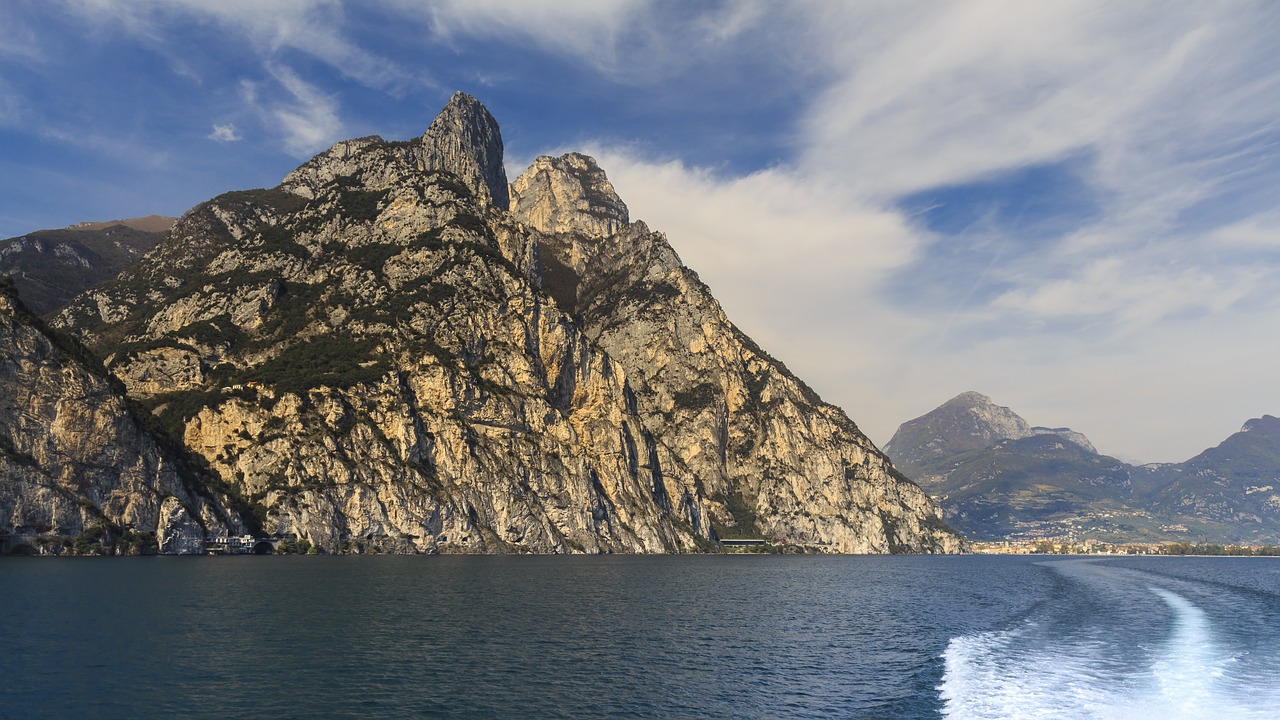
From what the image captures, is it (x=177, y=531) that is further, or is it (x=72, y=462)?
(x=177, y=531)

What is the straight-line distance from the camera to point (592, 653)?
5716cm

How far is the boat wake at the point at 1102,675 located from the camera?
4044 cm

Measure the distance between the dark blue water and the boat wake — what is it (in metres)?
0.23

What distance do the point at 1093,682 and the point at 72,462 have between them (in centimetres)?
17772

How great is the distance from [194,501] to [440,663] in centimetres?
16274

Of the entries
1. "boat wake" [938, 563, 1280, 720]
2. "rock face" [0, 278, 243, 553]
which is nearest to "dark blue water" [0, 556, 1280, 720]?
"boat wake" [938, 563, 1280, 720]

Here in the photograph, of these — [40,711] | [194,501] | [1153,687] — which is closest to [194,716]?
[40,711]

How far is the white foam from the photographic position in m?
40.1

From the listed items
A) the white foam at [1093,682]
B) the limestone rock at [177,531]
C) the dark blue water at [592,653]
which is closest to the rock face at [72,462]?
the limestone rock at [177,531]

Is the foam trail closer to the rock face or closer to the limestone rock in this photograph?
the rock face

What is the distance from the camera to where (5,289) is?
152125 millimetres

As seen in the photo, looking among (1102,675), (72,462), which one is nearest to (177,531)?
(72,462)

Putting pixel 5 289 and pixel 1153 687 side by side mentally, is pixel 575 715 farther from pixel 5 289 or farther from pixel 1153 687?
pixel 5 289

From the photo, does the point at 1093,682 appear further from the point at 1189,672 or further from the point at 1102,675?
the point at 1189,672
